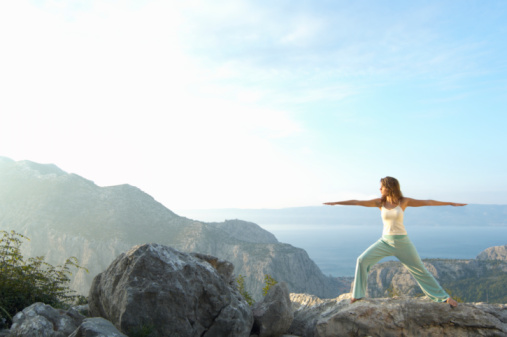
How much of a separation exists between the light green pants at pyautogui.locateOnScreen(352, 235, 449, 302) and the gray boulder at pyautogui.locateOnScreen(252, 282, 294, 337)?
5.47ft

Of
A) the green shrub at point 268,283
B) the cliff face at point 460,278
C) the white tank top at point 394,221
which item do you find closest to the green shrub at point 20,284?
the green shrub at point 268,283

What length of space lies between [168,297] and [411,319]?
5.02m

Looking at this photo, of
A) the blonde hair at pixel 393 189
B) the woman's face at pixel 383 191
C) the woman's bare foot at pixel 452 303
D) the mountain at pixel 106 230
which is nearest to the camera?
the woman's bare foot at pixel 452 303

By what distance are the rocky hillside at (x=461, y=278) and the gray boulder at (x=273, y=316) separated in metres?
69.7

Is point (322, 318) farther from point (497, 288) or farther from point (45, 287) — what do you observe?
point (497, 288)

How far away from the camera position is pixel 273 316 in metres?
8.31

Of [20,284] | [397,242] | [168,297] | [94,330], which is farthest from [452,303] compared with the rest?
[20,284]

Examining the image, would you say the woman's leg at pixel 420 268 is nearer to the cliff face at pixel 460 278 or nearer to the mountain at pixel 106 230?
the cliff face at pixel 460 278

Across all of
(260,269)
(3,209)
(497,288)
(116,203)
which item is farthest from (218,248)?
(497,288)

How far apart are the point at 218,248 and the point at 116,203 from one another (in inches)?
1212

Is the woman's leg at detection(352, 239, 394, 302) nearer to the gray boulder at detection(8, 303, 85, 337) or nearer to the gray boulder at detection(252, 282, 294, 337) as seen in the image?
the gray boulder at detection(252, 282, 294, 337)

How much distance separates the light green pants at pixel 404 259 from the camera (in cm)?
778

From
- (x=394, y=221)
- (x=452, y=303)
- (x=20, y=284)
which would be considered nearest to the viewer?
(x=452, y=303)

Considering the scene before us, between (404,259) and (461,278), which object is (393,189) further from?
(461,278)
